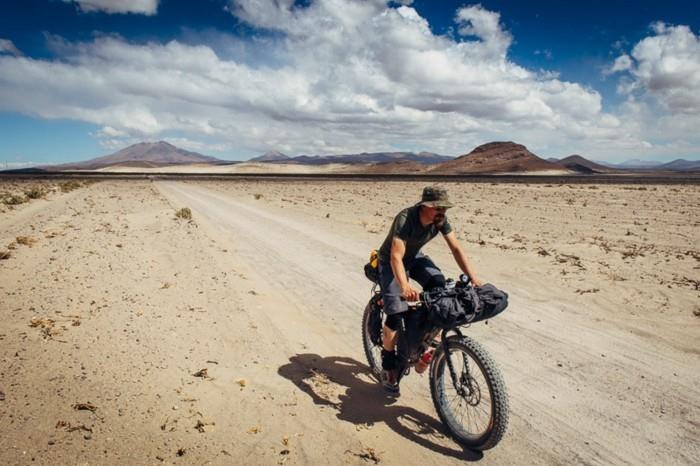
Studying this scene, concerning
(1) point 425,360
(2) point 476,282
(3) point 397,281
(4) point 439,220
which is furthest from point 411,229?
(1) point 425,360

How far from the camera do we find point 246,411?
4.84m

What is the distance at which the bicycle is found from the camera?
3949 millimetres

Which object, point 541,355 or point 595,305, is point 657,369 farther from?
point 595,305

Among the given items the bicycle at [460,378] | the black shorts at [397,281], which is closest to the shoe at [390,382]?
the bicycle at [460,378]

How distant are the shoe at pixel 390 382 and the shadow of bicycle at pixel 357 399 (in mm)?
184

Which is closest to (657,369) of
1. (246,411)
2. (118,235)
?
(246,411)

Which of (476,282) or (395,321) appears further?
(395,321)

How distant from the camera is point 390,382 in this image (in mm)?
Answer: 5176

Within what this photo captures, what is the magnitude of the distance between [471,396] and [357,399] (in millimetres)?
1587

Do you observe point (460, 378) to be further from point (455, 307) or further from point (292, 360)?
point (292, 360)

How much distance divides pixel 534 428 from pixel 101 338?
6325 mm

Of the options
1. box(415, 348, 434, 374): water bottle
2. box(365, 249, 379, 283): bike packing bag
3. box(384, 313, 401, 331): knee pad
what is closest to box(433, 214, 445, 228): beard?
box(365, 249, 379, 283): bike packing bag

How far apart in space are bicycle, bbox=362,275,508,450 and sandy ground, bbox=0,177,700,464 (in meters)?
0.30

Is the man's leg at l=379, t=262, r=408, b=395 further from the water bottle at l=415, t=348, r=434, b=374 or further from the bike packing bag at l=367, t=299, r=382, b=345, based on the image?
the bike packing bag at l=367, t=299, r=382, b=345
